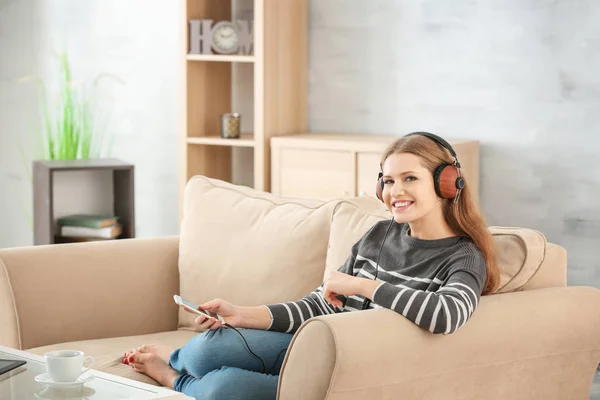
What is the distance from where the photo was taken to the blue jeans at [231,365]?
7.16ft

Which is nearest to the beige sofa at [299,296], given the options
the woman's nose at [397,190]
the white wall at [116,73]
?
the woman's nose at [397,190]

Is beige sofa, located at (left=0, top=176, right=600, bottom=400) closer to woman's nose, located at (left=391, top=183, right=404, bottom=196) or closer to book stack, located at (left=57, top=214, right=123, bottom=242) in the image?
woman's nose, located at (left=391, top=183, right=404, bottom=196)

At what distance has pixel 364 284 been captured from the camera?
2152 mm

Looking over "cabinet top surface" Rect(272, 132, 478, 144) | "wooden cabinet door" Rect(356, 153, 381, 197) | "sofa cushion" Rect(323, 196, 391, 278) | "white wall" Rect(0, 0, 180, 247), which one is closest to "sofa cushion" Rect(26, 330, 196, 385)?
"sofa cushion" Rect(323, 196, 391, 278)

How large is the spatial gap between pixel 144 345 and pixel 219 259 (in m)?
0.37

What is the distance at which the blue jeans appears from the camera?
86.0 inches

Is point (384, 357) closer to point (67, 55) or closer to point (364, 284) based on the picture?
point (364, 284)

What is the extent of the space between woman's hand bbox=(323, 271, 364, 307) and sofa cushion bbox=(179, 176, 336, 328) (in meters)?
0.44

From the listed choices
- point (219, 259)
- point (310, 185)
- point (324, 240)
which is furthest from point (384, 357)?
point (310, 185)

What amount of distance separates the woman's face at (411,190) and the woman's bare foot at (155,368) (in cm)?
70

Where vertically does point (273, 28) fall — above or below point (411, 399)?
above

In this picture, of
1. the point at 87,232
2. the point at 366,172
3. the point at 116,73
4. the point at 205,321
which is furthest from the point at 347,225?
the point at 116,73

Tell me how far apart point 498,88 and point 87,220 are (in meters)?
1.80

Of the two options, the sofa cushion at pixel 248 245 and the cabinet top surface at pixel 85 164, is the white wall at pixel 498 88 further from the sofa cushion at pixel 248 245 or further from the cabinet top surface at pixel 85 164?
the sofa cushion at pixel 248 245
